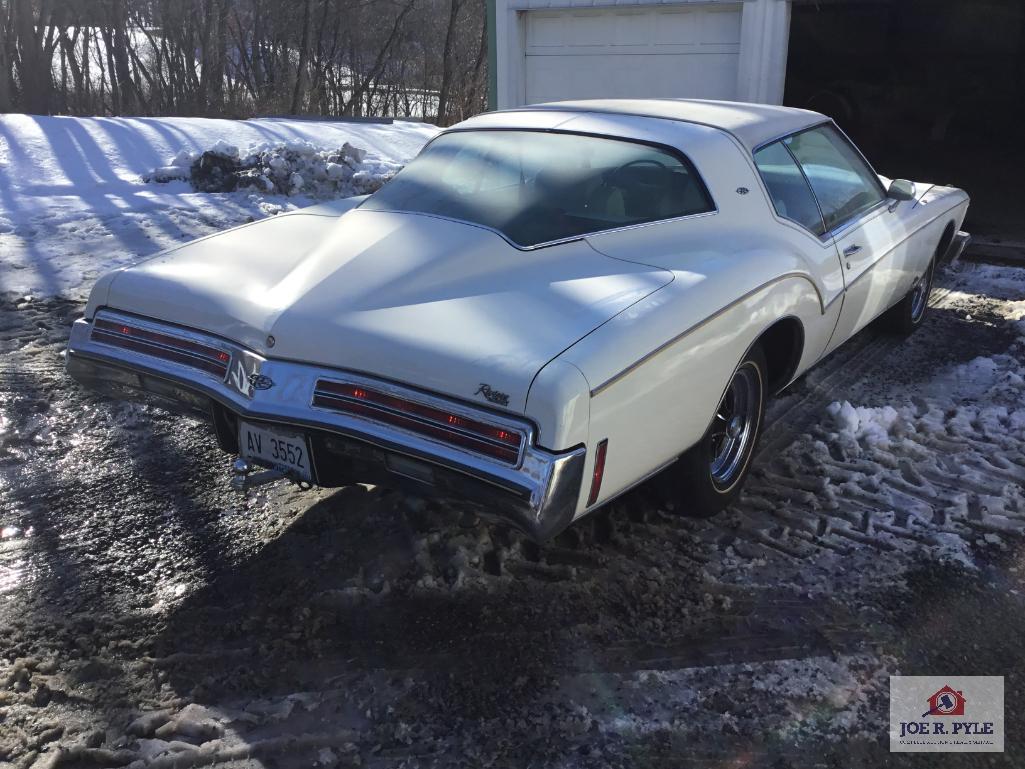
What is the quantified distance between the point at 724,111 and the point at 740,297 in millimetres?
1515

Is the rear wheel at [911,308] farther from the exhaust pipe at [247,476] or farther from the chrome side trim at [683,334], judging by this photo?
the exhaust pipe at [247,476]

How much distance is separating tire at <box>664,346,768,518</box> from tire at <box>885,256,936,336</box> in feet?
7.59

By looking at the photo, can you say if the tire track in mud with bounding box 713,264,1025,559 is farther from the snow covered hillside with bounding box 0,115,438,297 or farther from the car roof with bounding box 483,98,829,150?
the snow covered hillside with bounding box 0,115,438,297

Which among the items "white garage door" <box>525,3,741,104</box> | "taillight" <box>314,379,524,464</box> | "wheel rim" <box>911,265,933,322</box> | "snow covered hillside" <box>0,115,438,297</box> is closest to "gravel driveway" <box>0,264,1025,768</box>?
"taillight" <box>314,379,524,464</box>

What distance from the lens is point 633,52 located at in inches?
379

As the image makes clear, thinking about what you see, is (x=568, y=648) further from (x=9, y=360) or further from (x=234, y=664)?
(x=9, y=360)

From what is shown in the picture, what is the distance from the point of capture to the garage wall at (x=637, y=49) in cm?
884

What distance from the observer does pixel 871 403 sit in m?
4.73

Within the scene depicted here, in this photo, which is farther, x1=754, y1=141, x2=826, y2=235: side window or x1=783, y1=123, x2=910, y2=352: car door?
x1=783, y1=123, x2=910, y2=352: car door

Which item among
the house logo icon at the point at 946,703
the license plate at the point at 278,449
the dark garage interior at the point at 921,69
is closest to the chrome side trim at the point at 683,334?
the license plate at the point at 278,449

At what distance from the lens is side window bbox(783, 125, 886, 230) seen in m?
4.43

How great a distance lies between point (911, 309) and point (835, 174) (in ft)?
4.78

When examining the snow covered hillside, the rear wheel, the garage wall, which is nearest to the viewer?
the rear wheel

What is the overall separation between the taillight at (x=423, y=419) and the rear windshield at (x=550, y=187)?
924mm
